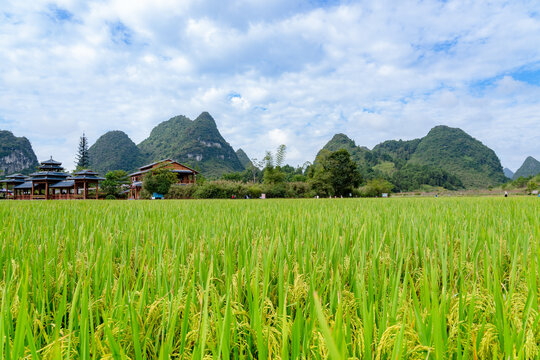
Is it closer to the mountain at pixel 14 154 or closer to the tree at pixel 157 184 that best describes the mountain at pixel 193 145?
the mountain at pixel 14 154

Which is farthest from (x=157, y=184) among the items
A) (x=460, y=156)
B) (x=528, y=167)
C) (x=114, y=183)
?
(x=528, y=167)

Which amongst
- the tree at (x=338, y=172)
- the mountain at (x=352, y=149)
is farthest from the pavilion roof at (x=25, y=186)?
the mountain at (x=352, y=149)

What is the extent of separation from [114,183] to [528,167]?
568 ft

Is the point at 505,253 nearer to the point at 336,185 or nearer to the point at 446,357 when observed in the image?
the point at 446,357

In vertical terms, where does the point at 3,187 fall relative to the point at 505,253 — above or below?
above

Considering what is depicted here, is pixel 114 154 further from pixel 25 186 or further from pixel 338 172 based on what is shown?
pixel 338 172

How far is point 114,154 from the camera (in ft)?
262

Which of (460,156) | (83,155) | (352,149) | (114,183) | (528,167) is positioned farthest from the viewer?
(528,167)

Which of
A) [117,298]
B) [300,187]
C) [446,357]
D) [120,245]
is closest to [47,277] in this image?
[117,298]

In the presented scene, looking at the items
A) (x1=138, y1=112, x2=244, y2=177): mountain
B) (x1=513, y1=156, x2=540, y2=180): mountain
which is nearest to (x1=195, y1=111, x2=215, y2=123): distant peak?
(x1=138, y1=112, x2=244, y2=177): mountain

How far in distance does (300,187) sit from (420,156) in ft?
270

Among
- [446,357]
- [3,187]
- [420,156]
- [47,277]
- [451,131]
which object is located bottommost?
[446,357]

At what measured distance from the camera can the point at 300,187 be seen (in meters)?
26.9

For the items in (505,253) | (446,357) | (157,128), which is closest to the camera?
(446,357)
